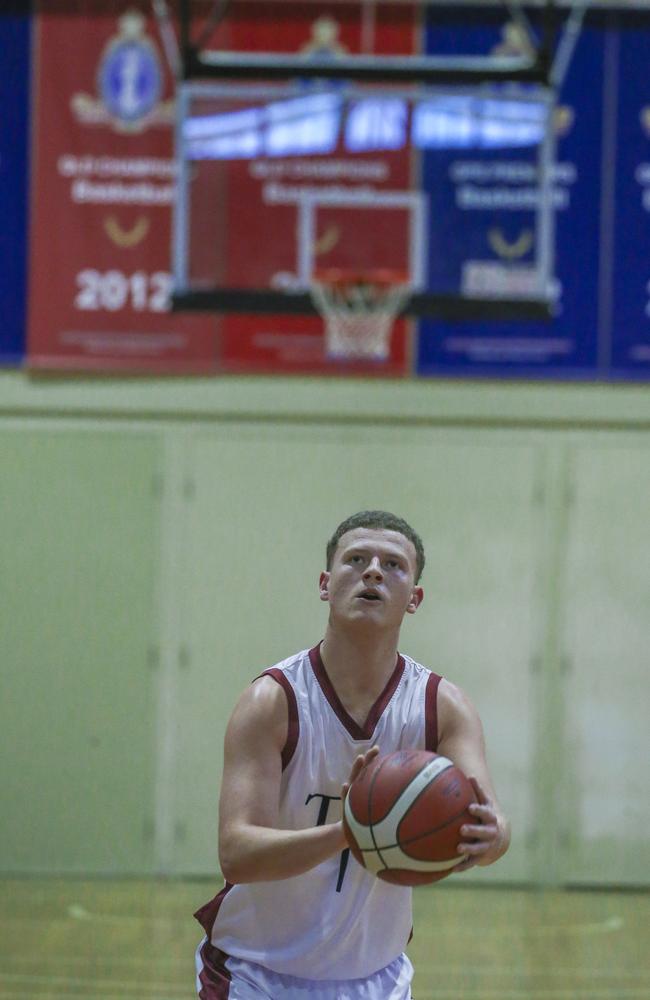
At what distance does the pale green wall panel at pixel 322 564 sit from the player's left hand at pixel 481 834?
5823 mm

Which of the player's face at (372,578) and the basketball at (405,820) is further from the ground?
the player's face at (372,578)

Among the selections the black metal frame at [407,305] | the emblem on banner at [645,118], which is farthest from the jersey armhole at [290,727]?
the emblem on banner at [645,118]

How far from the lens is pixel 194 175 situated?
8.09 metres

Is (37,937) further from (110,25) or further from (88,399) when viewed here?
(110,25)

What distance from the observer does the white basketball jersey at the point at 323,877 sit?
10.8 feet

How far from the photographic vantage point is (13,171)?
351 inches

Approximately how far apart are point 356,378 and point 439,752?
5.85 metres

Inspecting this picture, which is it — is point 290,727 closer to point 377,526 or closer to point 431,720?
point 431,720

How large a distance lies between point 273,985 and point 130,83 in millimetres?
6902

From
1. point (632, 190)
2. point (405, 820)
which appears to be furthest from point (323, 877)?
point (632, 190)

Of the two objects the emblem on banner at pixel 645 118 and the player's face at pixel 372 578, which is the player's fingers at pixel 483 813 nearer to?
the player's face at pixel 372 578

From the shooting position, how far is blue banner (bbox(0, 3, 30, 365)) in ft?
29.1

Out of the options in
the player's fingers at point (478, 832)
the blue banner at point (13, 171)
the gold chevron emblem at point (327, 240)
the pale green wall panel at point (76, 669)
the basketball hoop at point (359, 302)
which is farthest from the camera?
the blue banner at point (13, 171)

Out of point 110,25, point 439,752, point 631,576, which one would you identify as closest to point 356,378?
point 631,576
